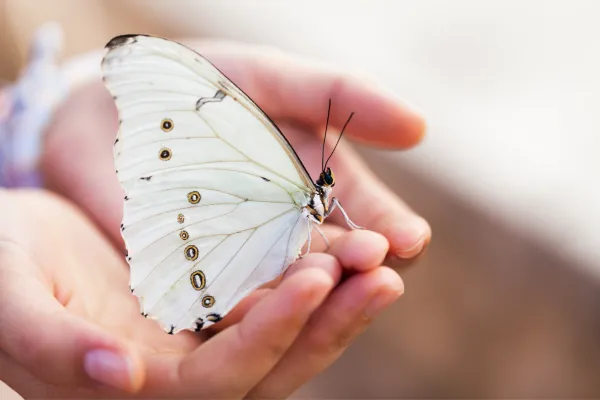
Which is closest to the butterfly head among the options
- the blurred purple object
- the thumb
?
the thumb

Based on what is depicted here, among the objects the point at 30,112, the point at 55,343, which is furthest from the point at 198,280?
the point at 30,112

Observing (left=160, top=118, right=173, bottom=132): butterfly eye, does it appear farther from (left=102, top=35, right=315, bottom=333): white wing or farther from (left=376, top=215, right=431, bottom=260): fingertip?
(left=376, top=215, right=431, bottom=260): fingertip

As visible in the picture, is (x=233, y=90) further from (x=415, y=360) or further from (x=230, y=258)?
(x=415, y=360)

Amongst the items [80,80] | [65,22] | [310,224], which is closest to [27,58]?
[80,80]

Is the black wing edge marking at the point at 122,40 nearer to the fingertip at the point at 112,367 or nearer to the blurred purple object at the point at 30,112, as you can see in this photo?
the fingertip at the point at 112,367

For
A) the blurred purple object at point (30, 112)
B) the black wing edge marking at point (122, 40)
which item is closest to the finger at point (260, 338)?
the black wing edge marking at point (122, 40)

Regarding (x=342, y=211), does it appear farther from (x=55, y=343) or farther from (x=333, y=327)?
(x=55, y=343)
